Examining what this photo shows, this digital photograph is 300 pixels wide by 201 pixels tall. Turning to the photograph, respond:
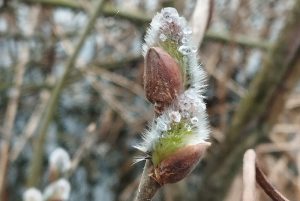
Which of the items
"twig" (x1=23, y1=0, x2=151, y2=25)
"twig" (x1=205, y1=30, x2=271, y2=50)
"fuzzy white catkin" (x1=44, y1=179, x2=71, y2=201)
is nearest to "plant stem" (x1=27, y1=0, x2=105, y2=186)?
"fuzzy white catkin" (x1=44, y1=179, x2=71, y2=201)

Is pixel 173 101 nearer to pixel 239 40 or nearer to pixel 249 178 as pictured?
pixel 249 178

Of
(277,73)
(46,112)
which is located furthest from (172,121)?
(277,73)

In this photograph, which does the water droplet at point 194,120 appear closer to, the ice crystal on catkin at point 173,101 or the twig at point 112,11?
the ice crystal on catkin at point 173,101

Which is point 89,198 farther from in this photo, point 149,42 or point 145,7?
point 149,42

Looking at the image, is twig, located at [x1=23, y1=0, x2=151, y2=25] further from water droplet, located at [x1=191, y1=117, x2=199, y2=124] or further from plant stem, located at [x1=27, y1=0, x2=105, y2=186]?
water droplet, located at [x1=191, y1=117, x2=199, y2=124]

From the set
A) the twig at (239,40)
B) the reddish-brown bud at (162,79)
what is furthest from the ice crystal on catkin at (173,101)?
the twig at (239,40)

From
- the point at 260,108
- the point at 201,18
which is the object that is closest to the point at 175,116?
the point at 201,18
